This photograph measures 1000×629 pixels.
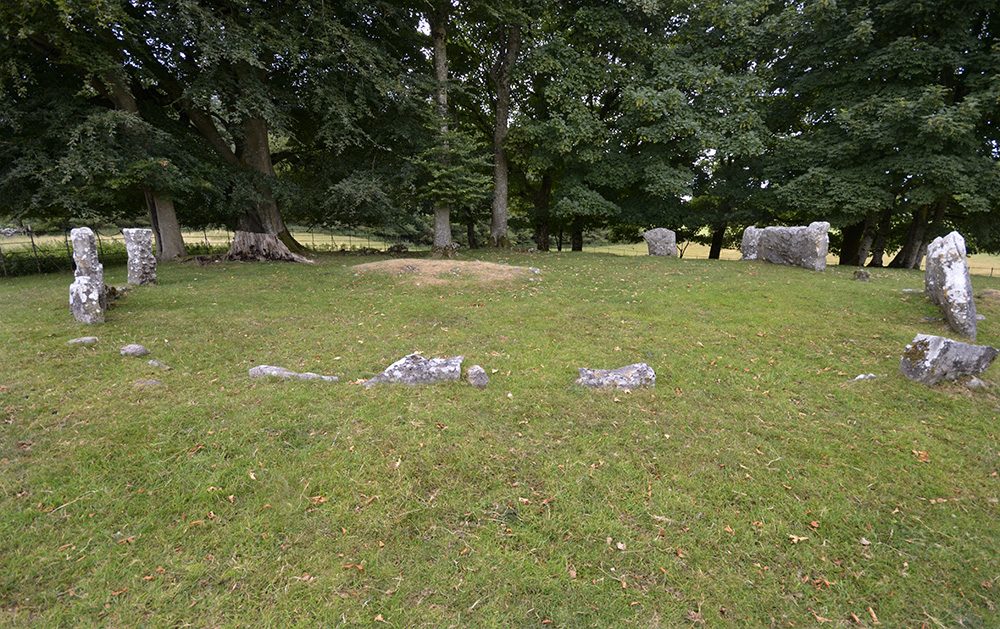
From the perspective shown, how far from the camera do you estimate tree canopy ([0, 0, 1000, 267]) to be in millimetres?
12281

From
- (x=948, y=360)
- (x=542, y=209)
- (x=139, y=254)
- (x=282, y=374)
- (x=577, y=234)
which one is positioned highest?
(x=542, y=209)

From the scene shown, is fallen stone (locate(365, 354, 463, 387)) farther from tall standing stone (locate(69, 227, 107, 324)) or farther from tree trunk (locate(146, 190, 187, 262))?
tree trunk (locate(146, 190, 187, 262))

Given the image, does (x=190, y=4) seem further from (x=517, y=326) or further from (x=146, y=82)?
(x=517, y=326)

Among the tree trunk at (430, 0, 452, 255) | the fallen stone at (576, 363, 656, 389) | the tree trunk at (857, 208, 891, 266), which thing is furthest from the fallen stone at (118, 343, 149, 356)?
the tree trunk at (857, 208, 891, 266)

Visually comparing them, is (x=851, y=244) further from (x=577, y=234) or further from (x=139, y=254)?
(x=139, y=254)

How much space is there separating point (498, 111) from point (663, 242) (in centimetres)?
963

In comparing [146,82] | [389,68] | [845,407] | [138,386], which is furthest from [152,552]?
[389,68]

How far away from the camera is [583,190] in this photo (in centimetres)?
1938

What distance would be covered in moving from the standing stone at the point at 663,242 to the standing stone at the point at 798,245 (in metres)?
3.26

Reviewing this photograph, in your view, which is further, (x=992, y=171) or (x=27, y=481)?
(x=992, y=171)

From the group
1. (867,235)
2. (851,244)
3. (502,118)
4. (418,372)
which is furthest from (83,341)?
(851,244)

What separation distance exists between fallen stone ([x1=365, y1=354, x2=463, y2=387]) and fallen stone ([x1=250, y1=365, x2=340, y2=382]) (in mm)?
598

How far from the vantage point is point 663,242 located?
18.3 meters

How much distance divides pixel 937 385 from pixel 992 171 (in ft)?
50.9
